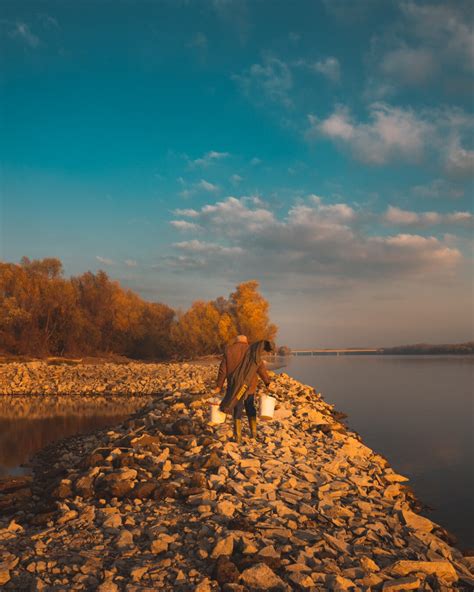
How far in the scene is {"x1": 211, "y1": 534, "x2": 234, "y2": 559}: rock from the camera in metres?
4.05

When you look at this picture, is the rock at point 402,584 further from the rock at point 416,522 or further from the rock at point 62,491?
the rock at point 62,491

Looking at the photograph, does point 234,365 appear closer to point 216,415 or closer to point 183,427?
point 216,415

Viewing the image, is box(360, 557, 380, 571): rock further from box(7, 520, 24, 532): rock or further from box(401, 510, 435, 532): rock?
box(7, 520, 24, 532): rock

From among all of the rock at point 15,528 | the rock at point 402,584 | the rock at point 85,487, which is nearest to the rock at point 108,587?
the rock at point 15,528

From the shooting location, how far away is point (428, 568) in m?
4.03

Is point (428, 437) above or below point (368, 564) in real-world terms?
below

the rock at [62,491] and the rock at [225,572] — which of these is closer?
the rock at [225,572]

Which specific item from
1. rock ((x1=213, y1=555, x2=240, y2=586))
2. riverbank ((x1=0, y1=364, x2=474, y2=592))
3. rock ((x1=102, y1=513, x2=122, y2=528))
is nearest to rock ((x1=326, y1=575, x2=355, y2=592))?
riverbank ((x1=0, y1=364, x2=474, y2=592))

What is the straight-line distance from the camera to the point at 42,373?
85.7 feet

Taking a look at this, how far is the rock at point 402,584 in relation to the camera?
3.63 m

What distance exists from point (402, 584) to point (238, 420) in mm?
4524

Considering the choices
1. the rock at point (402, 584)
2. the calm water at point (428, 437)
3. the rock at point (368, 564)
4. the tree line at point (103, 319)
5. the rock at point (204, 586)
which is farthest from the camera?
the tree line at point (103, 319)

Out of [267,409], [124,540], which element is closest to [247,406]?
[267,409]

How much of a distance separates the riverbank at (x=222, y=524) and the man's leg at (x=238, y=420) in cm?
26
